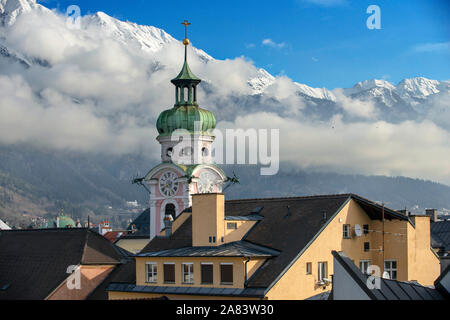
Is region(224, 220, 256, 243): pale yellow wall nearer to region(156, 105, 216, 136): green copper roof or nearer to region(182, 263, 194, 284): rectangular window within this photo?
region(182, 263, 194, 284): rectangular window

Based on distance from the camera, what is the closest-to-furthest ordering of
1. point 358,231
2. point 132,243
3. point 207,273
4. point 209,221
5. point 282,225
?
1. point 207,273
2. point 358,231
3. point 282,225
4. point 209,221
5. point 132,243

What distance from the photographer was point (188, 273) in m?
55.1

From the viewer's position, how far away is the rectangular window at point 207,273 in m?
53.5

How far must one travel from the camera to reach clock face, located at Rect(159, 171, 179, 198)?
10019 centimetres

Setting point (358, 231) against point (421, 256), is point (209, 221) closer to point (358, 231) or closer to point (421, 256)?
point (358, 231)

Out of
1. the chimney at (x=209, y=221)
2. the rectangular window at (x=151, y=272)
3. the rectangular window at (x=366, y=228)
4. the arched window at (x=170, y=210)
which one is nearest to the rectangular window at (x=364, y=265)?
the rectangular window at (x=366, y=228)

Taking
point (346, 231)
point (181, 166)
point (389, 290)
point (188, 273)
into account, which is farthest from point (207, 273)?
point (181, 166)

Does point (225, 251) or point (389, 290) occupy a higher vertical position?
point (225, 251)

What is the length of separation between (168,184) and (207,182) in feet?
15.6

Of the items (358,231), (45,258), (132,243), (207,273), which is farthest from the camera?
(132,243)

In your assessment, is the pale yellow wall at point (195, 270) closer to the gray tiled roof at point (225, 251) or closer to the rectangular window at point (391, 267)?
the gray tiled roof at point (225, 251)
